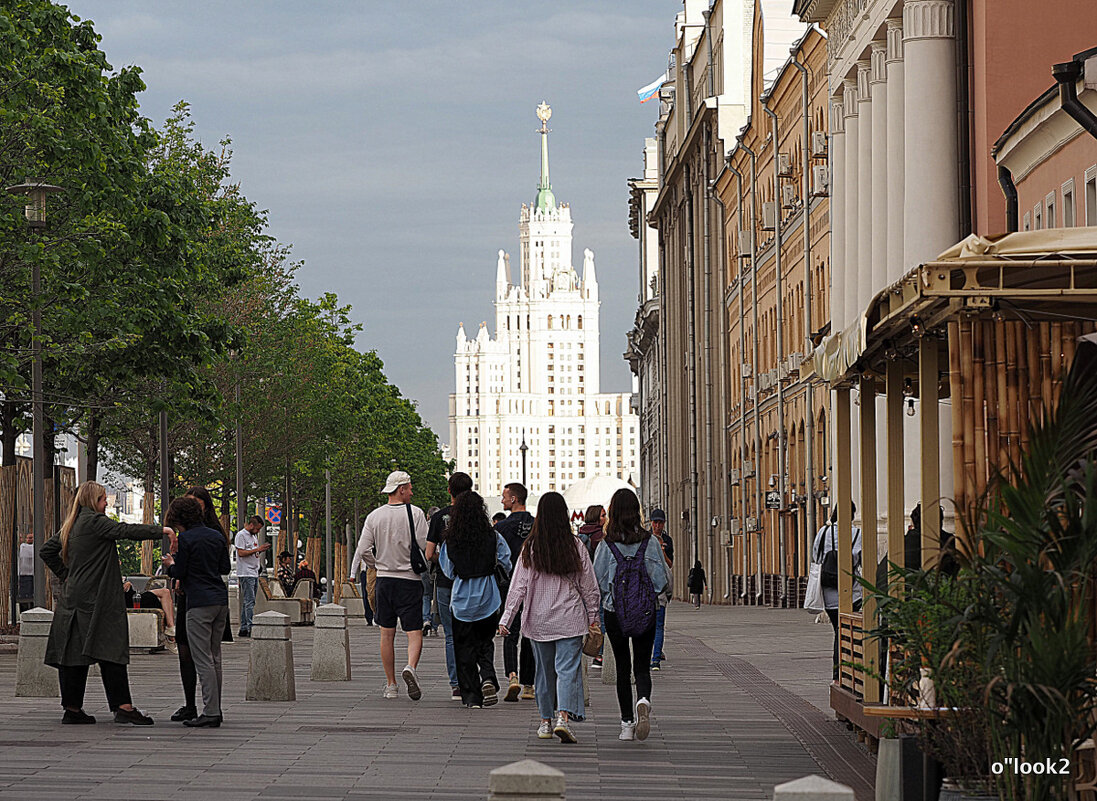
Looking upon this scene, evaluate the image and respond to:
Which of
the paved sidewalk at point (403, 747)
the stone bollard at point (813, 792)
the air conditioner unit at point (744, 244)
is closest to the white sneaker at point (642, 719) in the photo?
the paved sidewalk at point (403, 747)

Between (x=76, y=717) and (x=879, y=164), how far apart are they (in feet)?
78.0

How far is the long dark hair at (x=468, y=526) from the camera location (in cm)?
1709

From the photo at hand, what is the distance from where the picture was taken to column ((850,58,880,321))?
36.8 meters

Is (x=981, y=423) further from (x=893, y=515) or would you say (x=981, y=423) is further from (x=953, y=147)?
(x=953, y=147)

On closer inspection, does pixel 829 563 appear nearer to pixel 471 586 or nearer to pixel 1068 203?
pixel 471 586

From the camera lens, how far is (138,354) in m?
29.2

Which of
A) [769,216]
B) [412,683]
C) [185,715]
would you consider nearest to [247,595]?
[412,683]

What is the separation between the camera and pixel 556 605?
1412cm

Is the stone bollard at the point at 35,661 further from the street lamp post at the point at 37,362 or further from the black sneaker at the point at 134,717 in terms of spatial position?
the street lamp post at the point at 37,362

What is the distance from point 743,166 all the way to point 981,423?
56436mm

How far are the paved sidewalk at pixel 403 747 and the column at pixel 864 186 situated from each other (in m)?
16.6

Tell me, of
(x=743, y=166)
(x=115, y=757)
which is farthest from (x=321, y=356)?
(x=115, y=757)

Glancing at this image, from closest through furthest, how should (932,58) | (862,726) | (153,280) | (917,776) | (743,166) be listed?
(917,776) → (862,726) → (153,280) → (932,58) → (743,166)

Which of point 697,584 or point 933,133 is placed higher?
point 933,133
